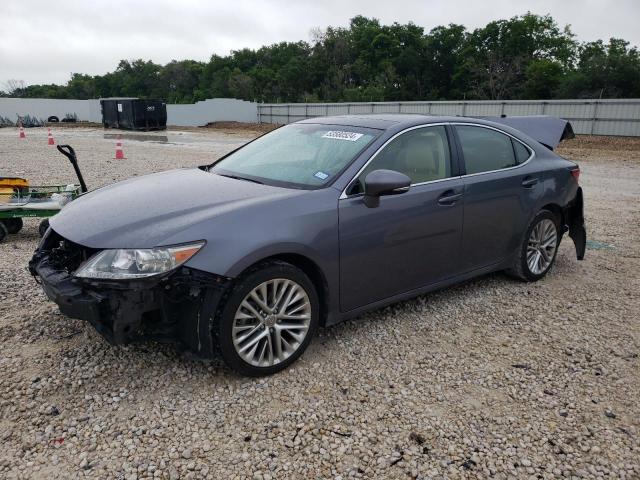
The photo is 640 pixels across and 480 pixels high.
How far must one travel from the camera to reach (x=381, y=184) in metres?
3.39

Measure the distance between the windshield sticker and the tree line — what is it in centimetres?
4365

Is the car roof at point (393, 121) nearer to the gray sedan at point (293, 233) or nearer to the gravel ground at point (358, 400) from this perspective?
the gray sedan at point (293, 233)

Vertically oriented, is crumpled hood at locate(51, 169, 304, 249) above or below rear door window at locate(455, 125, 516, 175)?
below

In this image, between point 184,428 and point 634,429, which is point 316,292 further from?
point 634,429

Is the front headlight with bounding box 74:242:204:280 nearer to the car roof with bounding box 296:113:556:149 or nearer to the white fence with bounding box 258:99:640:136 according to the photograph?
the car roof with bounding box 296:113:556:149

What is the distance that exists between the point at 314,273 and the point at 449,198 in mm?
1371

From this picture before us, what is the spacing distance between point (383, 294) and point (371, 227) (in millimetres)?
550

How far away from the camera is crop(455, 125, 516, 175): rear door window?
4.36m

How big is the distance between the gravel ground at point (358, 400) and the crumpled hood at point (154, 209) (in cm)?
88

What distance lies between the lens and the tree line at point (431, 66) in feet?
160

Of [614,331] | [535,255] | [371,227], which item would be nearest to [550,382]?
[614,331]

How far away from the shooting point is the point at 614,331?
4.08 m

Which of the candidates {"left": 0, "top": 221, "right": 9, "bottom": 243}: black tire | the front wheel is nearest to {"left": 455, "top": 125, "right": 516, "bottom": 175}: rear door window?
{"left": 0, "top": 221, "right": 9, "bottom": 243}: black tire

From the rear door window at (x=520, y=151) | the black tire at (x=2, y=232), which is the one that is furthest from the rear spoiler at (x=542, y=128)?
the black tire at (x=2, y=232)
